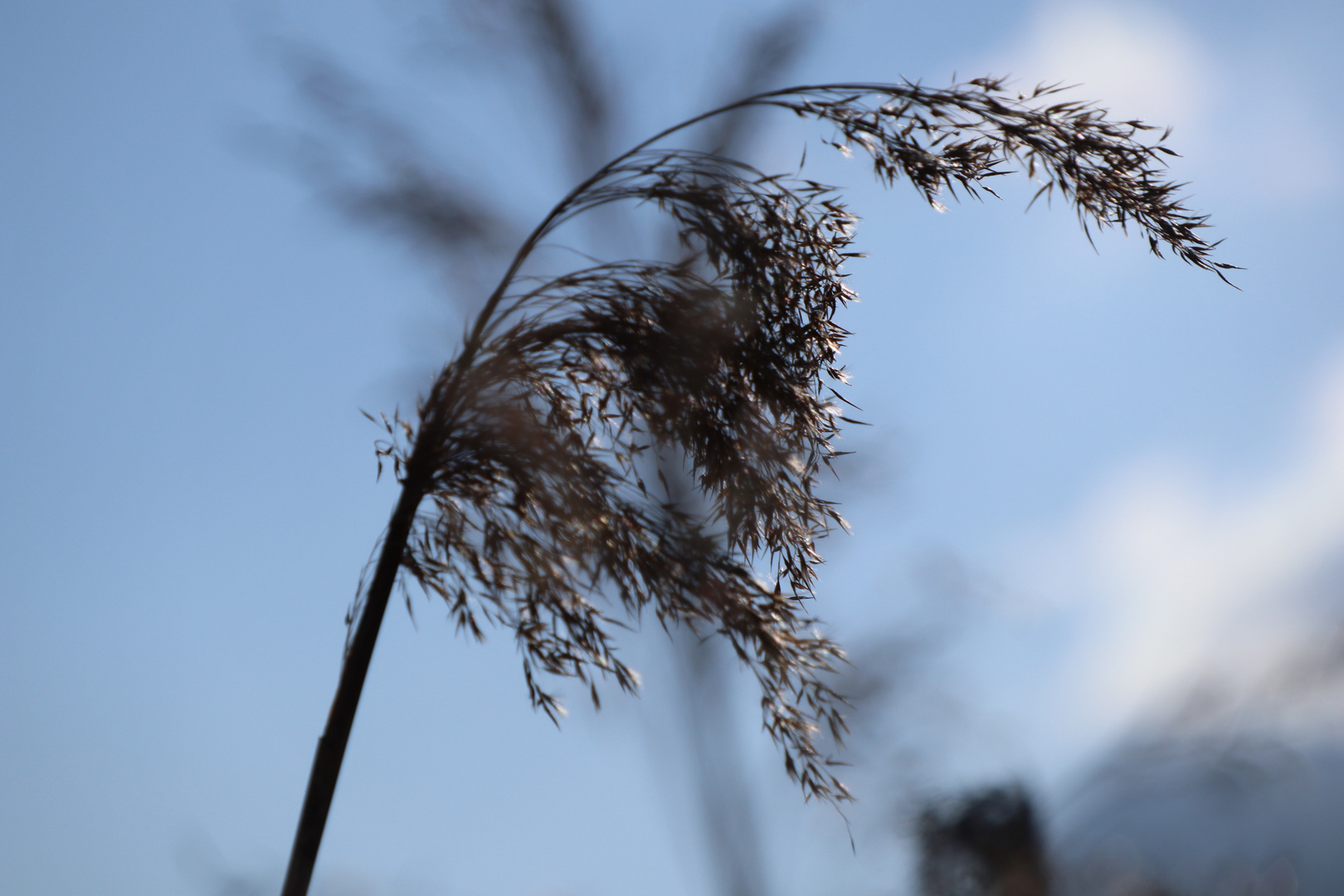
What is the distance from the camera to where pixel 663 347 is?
282cm

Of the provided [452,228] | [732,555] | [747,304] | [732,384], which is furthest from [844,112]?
[452,228]

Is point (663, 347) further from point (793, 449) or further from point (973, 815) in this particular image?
point (973, 815)

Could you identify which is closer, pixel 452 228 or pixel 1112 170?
pixel 1112 170

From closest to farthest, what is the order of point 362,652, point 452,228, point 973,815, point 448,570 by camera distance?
point 362,652 < point 448,570 < point 452,228 < point 973,815

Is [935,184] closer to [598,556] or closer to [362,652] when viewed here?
[598,556]

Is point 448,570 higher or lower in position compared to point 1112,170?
lower

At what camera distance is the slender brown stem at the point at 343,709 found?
2508 millimetres

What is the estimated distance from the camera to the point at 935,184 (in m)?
2.91

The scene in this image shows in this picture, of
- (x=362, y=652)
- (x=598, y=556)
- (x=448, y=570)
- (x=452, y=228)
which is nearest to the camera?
(x=362, y=652)

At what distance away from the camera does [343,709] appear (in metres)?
2.62

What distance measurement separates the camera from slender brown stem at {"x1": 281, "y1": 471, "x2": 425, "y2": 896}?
251cm

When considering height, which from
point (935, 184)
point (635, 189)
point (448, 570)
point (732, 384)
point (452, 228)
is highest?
point (452, 228)

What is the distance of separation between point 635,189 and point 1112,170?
157 cm

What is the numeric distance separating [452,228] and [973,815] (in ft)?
19.4
